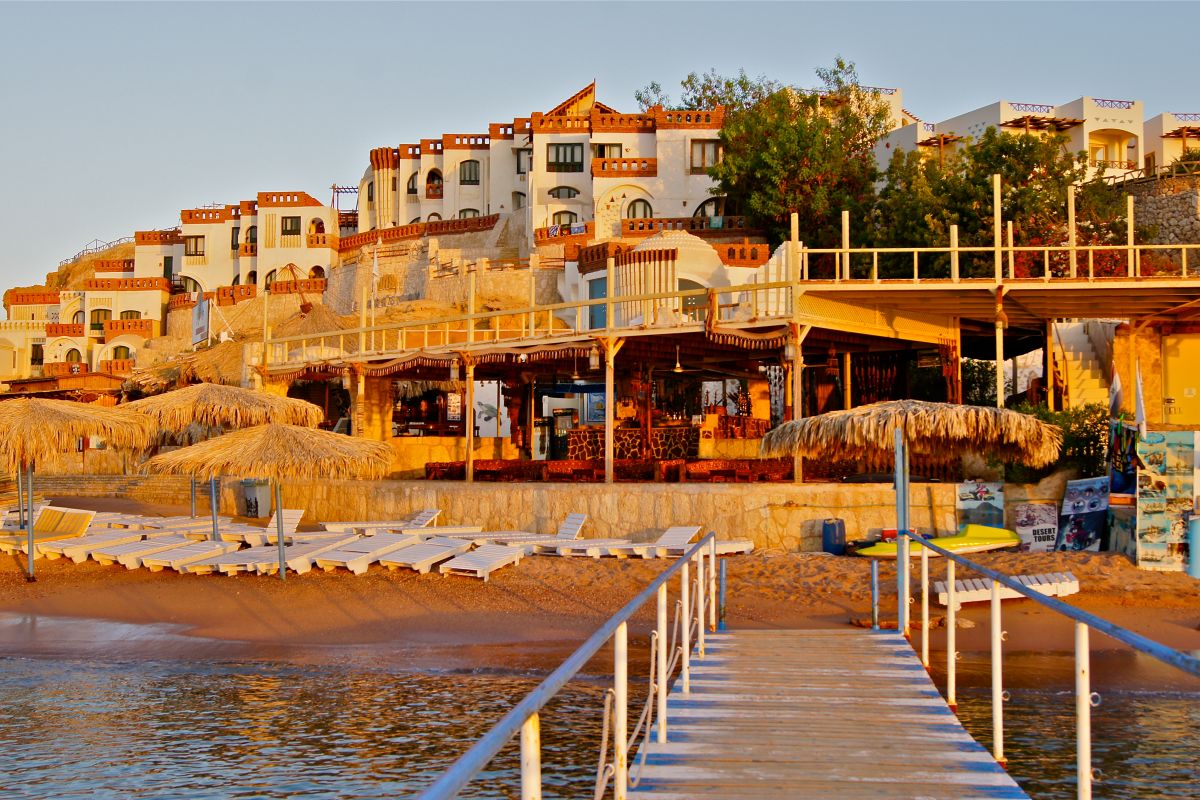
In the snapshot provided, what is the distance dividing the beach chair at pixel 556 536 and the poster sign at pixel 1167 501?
7817 millimetres

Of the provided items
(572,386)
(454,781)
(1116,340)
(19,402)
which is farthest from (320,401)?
(454,781)

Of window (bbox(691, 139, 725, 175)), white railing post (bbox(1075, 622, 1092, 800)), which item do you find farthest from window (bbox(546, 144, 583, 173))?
white railing post (bbox(1075, 622, 1092, 800))

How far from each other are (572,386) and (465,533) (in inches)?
404

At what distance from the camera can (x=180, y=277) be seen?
62.3 metres

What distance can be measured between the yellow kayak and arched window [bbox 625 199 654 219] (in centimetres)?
3124

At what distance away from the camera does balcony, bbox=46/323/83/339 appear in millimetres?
59562

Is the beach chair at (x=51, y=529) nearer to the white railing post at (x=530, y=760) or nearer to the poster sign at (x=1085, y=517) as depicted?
the poster sign at (x=1085, y=517)

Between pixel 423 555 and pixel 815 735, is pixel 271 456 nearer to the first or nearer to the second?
pixel 423 555

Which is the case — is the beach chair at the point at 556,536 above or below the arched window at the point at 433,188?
below

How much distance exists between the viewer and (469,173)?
56.3 meters

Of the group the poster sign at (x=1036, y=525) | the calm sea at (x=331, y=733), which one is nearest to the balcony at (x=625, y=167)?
the poster sign at (x=1036, y=525)

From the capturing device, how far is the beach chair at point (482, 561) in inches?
611

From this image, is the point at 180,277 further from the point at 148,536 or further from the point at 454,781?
the point at 454,781

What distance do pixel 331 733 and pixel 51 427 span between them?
1047 cm
